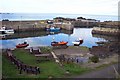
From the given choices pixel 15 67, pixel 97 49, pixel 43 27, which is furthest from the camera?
pixel 43 27

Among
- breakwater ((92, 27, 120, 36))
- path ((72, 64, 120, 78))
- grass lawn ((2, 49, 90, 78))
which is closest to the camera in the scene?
path ((72, 64, 120, 78))

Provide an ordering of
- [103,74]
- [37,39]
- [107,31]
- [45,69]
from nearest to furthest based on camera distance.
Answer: [103,74]
[45,69]
[37,39]
[107,31]

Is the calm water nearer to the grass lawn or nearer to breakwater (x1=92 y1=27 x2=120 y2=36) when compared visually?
breakwater (x1=92 y1=27 x2=120 y2=36)

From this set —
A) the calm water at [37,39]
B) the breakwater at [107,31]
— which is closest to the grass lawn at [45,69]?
the calm water at [37,39]

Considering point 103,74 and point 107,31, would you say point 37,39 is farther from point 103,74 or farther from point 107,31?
point 103,74

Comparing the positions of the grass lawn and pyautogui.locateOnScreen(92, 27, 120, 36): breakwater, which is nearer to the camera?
the grass lawn

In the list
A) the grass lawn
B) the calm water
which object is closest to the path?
the grass lawn

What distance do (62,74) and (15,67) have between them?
18.5ft

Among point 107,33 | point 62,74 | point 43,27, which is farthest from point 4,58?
point 43,27

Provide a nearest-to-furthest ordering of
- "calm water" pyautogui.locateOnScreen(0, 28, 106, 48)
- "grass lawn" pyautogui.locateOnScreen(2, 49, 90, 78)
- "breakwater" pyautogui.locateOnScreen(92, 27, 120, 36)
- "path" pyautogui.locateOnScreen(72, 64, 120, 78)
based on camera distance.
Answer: "path" pyautogui.locateOnScreen(72, 64, 120, 78), "grass lawn" pyautogui.locateOnScreen(2, 49, 90, 78), "calm water" pyautogui.locateOnScreen(0, 28, 106, 48), "breakwater" pyautogui.locateOnScreen(92, 27, 120, 36)

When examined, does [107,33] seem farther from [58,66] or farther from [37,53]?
[58,66]

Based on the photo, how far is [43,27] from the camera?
10338 cm

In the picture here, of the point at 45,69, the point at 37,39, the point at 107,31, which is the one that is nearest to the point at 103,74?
the point at 45,69

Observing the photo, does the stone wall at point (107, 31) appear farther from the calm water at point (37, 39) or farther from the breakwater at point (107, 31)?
the calm water at point (37, 39)
